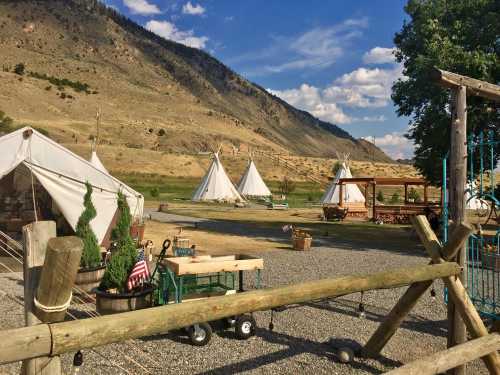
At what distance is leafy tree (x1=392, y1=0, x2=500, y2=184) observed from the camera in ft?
47.7

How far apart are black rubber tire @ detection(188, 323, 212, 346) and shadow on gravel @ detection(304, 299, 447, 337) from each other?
Answer: 2.74 meters

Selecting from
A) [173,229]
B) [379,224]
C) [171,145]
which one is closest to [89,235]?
[173,229]

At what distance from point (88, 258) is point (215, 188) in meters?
24.5

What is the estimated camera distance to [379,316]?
7.88 metres

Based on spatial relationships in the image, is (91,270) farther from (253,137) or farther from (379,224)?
(253,137)

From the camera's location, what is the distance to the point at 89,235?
10133 millimetres

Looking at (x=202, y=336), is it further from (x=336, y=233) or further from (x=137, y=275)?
(x=336, y=233)

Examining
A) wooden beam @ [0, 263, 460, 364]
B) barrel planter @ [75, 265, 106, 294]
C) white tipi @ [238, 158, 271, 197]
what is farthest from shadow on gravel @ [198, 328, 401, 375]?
white tipi @ [238, 158, 271, 197]

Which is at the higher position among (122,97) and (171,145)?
(122,97)

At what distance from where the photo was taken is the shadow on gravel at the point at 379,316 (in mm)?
7235

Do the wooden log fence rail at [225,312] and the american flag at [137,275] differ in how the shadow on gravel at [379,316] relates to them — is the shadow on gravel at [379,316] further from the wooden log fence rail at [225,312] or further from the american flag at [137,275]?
the american flag at [137,275]

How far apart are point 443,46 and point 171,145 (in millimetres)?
74293

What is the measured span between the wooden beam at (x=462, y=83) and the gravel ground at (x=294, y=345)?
372cm

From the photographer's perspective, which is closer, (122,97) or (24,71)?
(24,71)
